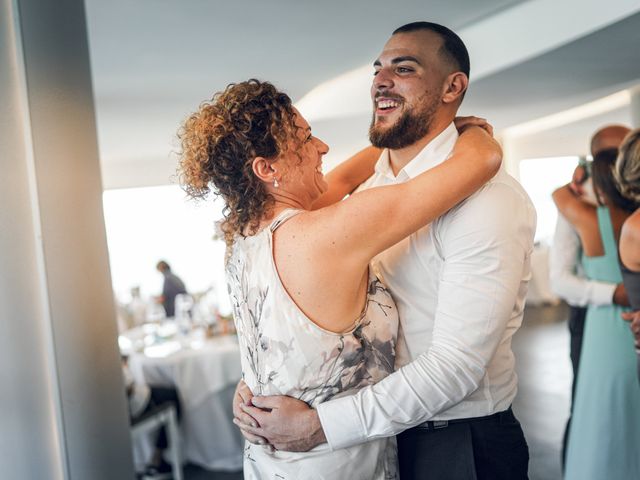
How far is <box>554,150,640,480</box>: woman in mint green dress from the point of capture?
195cm

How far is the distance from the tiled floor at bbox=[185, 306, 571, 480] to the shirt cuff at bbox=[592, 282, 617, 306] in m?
0.32

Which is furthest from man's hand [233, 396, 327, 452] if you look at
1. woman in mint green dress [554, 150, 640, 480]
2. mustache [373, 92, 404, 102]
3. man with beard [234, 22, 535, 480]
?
woman in mint green dress [554, 150, 640, 480]

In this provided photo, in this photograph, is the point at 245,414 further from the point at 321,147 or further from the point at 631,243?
the point at 631,243

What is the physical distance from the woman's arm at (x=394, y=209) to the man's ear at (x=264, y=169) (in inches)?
5.7

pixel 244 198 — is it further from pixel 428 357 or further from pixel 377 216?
pixel 428 357

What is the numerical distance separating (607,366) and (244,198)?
5.08 feet

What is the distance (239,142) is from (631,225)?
1.06 meters

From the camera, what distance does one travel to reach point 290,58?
178 cm

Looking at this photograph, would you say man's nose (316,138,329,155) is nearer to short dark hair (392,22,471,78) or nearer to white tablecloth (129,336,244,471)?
short dark hair (392,22,471,78)

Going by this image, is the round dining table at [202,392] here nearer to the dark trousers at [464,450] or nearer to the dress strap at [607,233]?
the dress strap at [607,233]

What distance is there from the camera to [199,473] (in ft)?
12.1

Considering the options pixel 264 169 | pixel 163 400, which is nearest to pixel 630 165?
pixel 264 169

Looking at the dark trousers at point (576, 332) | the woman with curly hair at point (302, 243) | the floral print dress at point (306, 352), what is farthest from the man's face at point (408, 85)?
the dark trousers at point (576, 332)

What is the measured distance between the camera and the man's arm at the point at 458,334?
104 centimetres
